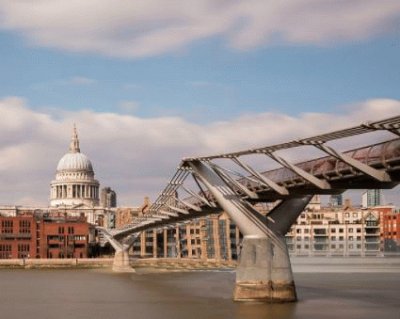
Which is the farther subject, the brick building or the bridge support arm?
the brick building

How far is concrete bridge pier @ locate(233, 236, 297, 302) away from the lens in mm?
51031

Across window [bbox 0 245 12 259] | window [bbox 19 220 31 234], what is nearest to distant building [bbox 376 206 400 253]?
window [bbox 19 220 31 234]

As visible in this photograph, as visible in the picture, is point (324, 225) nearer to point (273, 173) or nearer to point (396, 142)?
point (273, 173)

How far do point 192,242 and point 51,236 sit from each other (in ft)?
104

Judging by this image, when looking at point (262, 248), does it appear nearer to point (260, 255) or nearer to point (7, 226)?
point (260, 255)

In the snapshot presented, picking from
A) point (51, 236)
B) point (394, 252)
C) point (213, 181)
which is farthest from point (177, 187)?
point (394, 252)

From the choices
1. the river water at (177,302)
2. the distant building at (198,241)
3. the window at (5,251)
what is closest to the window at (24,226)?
the window at (5,251)

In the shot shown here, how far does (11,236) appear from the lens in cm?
15112

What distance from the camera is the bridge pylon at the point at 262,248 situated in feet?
168

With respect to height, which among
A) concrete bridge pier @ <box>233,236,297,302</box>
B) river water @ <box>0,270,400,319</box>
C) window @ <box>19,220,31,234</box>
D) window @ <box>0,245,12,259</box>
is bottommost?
river water @ <box>0,270,400,319</box>

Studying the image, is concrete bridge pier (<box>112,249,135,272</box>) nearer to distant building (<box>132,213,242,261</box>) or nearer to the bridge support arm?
distant building (<box>132,213,242,261</box>)

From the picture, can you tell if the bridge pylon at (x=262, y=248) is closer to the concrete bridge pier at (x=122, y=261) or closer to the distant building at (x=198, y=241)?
the concrete bridge pier at (x=122, y=261)

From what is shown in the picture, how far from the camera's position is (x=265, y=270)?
167 ft

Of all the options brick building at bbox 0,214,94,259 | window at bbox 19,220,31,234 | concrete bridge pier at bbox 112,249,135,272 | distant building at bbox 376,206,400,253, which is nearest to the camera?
concrete bridge pier at bbox 112,249,135,272
